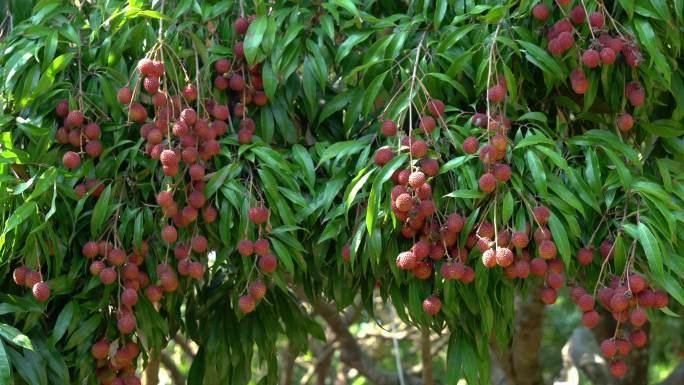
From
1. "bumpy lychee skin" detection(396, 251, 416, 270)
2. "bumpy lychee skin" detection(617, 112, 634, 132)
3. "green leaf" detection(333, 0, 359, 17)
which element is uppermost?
"green leaf" detection(333, 0, 359, 17)

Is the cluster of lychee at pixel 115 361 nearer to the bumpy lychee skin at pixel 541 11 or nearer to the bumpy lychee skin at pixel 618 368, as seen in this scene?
the bumpy lychee skin at pixel 618 368

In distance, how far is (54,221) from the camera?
2.45 meters

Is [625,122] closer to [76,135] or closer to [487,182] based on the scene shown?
[487,182]

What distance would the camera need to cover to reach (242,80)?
2562mm

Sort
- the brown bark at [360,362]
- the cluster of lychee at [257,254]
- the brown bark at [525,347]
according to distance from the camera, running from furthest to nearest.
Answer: the brown bark at [360,362], the brown bark at [525,347], the cluster of lychee at [257,254]

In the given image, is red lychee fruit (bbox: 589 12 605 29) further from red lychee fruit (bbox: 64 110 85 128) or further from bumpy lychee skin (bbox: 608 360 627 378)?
red lychee fruit (bbox: 64 110 85 128)

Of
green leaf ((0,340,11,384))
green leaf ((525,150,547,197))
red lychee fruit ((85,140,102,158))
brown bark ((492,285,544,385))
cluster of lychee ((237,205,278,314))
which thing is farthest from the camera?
brown bark ((492,285,544,385))

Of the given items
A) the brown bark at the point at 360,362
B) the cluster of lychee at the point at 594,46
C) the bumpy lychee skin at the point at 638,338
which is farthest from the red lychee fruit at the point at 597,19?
the brown bark at the point at 360,362

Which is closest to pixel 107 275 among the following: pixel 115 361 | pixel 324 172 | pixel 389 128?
pixel 115 361

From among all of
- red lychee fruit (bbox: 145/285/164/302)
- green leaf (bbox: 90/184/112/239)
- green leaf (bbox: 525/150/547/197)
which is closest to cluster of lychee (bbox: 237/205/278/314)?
red lychee fruit (bbox: 145/285/164/302)

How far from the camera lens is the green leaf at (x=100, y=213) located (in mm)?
2383

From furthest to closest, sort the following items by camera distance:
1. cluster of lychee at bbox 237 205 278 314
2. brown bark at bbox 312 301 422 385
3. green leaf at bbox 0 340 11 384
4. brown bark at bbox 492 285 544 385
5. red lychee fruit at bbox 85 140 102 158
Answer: brown bark at bbox 312 301 422 385
brown bark at bbox 492 285 544 385
red lychee fruit at bbox 85 140 102 158
cluster of lychee at bbox 237 205 278 314
green leaf at bbox 0 340 11 384

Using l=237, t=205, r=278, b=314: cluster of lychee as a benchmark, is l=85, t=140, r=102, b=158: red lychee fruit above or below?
above

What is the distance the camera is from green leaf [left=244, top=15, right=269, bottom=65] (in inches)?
97.5
